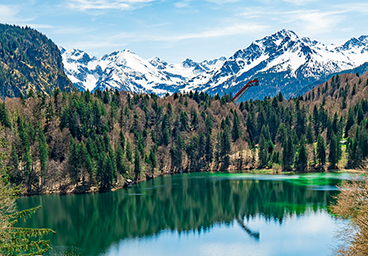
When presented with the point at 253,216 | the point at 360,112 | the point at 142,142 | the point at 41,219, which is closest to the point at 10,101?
the point at 142,142

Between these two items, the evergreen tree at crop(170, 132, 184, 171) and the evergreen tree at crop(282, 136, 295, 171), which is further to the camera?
the evergreen tree at crop(170, 132, 184, 171)

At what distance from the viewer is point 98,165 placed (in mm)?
109625

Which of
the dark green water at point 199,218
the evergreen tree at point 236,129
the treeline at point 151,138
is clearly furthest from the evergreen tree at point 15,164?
the evergreen tree at point 236,129

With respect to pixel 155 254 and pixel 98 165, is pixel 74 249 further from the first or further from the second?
pixel 98 165

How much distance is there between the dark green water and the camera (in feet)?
193

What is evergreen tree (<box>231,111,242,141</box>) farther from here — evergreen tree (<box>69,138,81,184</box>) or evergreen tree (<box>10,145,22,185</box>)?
evergreen tree (<box>10,145,22,185</box>)

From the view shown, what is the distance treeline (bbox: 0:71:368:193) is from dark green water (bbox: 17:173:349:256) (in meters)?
10.5

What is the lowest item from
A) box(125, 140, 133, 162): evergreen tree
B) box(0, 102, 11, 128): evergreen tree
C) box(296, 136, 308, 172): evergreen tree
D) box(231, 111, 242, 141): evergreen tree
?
box(296, 136, 308, 172): evergreen tree

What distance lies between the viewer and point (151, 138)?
158000 millimetres

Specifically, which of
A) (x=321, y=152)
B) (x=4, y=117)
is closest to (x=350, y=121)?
Answer: (x=321, y=152)

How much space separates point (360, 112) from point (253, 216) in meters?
107

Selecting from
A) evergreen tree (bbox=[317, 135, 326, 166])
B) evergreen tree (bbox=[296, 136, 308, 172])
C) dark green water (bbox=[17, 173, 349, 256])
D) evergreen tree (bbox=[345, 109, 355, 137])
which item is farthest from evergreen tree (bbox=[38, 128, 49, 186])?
evergreen tree (bbox=[345, 109, 355, 137])

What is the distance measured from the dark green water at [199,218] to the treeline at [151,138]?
412 inches

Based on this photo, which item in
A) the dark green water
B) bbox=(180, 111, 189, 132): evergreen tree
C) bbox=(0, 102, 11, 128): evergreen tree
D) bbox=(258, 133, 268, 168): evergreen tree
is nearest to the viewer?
the dark green water
